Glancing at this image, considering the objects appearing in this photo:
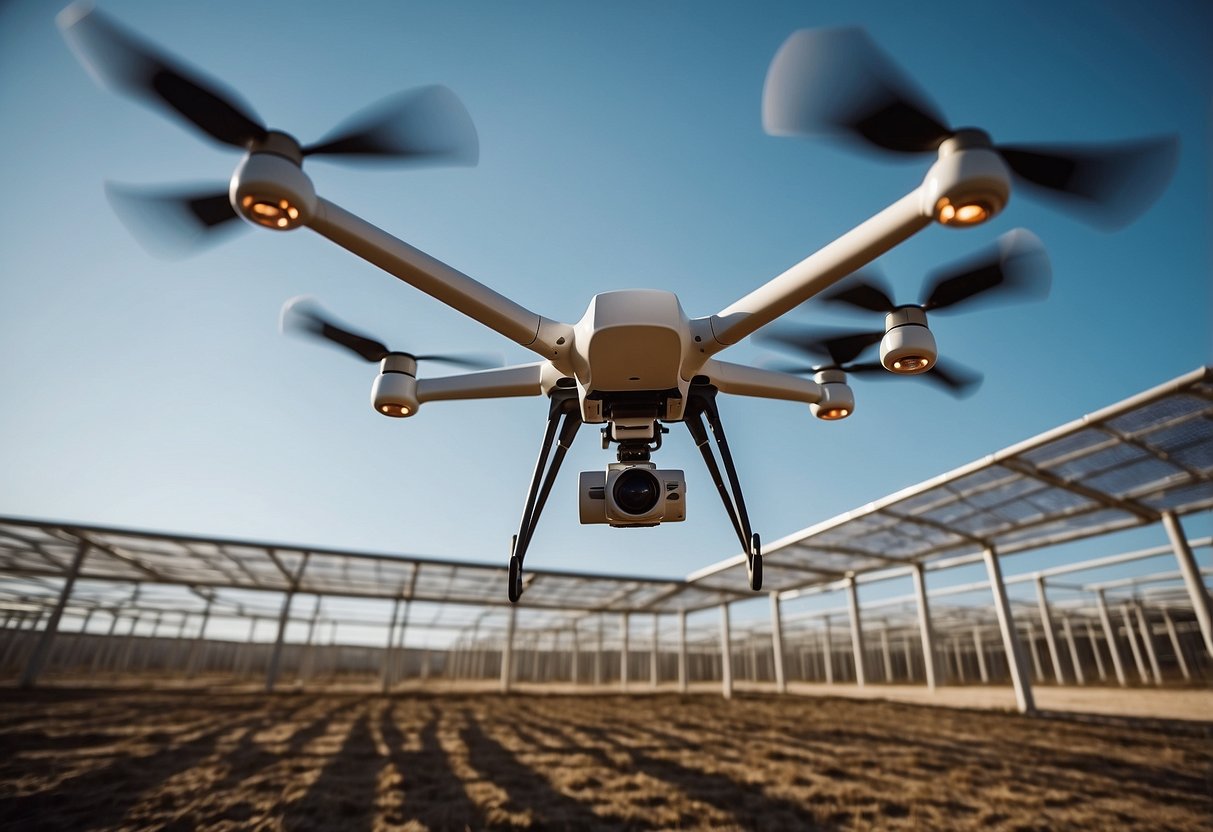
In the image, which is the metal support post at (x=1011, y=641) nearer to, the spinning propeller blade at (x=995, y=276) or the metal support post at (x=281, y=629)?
the spinning propeller blade at (x=995, y=276)

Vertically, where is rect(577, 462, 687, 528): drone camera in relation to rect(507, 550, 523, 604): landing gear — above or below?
above

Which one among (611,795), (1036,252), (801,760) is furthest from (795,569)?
(1036,252)

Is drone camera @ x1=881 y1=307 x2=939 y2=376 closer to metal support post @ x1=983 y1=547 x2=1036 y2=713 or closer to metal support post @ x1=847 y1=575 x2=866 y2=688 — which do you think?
metal support post @ x1=983 y1=547 x2=1036 y2=713

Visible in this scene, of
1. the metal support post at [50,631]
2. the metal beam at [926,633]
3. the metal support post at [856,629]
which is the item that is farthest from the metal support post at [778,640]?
the metal support post at [50,631]

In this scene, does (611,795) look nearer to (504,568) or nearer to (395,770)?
(395,770)

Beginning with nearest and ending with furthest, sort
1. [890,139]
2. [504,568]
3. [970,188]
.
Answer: [970,188], [890,139], [504,568]

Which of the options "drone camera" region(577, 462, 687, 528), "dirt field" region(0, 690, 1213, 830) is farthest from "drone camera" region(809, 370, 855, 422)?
"dirt field" region(0, 690, 1213, 830)
